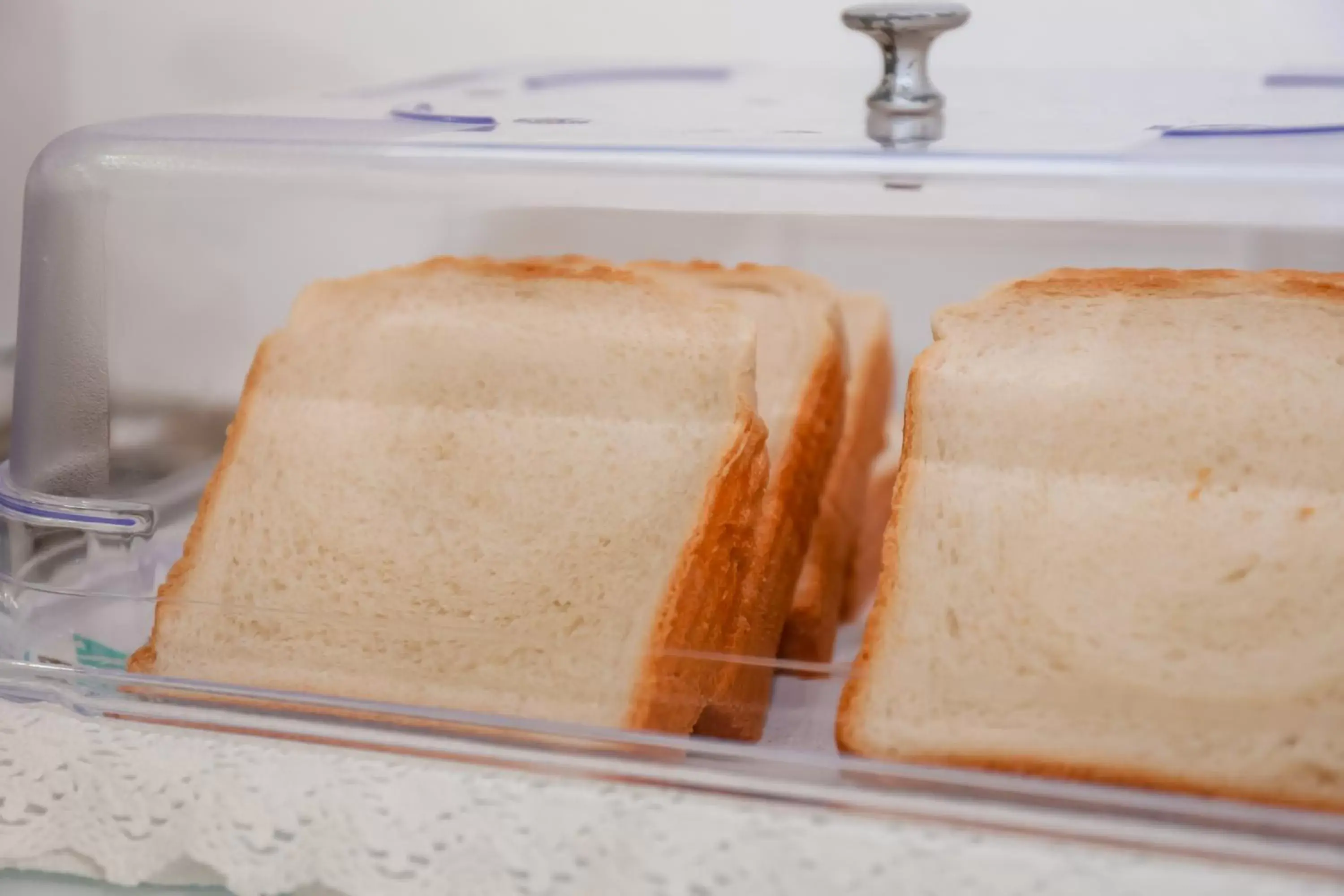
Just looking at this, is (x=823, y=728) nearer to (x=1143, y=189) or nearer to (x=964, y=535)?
(x=964, y=535)

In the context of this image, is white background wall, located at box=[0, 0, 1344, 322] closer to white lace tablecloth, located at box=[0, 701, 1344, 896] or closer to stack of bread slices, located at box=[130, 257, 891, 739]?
stack of bread slices, located at box=[130, 257, 891, 739]

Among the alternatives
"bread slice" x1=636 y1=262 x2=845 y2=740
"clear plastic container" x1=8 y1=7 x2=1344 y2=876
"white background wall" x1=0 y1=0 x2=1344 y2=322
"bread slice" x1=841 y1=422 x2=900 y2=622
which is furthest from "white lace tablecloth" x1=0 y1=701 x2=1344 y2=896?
"white background wall" x1=0 y1=0 x2=1344 y2=322

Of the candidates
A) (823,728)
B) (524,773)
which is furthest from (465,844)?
(823,728)

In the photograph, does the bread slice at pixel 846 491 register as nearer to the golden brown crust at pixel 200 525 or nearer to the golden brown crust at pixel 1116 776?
the golden brown crust at pixel 1116 776

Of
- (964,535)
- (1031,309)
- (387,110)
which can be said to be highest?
(387,110)

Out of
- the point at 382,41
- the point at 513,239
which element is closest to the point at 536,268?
the point at 513,239
